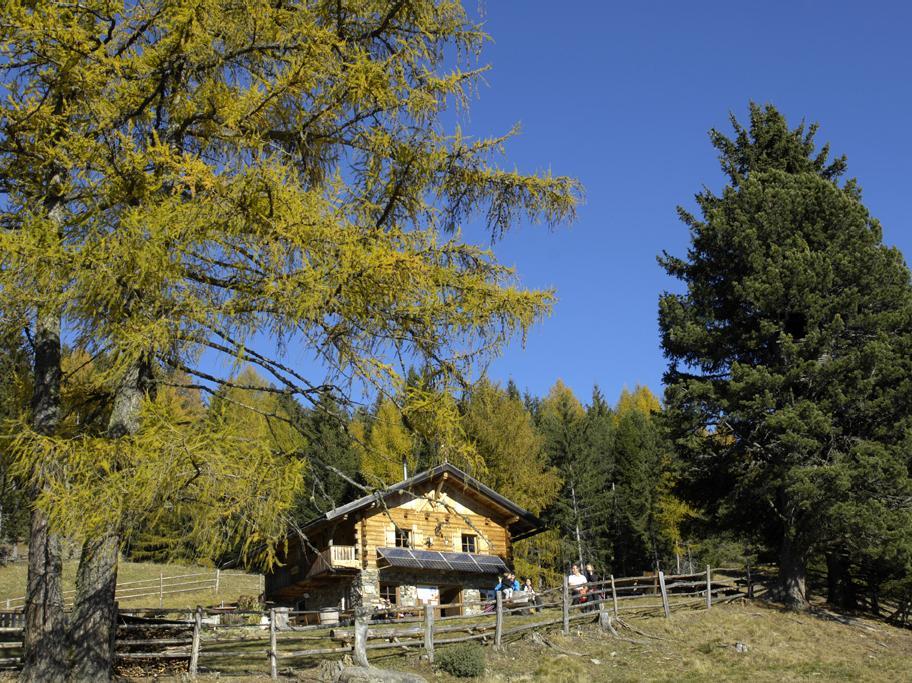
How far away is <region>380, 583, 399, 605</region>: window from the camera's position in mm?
28109

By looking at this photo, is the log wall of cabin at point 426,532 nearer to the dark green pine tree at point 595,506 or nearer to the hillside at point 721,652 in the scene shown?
the hillside at point 721,652

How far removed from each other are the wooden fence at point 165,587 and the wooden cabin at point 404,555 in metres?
14.7

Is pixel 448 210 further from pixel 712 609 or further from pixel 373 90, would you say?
pixel 712 609

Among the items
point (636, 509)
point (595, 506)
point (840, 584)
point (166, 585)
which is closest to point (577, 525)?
point (595, 506)

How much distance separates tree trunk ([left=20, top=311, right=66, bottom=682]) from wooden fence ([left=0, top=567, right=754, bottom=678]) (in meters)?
4.63

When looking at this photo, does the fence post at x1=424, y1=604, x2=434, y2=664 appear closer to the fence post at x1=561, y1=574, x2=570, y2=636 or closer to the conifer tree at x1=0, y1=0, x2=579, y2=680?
the fence post at x1=561, y1=574, x2=570, y2=636

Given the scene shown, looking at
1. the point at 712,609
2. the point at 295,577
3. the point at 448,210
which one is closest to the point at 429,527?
the point at 295,577

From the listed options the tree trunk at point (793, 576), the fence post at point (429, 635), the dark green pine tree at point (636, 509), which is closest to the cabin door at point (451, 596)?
the tree trunk at point (793, 576)

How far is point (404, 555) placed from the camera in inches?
1102

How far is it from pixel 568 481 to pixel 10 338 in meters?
44.4

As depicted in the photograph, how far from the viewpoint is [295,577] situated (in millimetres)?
28844

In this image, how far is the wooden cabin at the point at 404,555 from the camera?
27.5 meters

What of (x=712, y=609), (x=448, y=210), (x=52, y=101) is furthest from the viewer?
(x=712, y=609)

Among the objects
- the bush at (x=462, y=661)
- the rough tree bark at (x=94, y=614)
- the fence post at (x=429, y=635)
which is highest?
the rough tree bark at (x=94, y=614)
